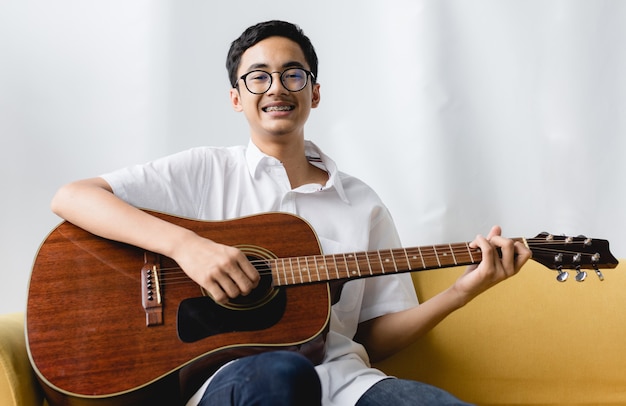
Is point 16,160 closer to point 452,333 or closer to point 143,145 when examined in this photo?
point 143,145

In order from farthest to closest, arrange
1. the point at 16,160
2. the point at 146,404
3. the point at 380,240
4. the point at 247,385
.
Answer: the point at 16,160 → the point at 380,240 → the point at 146,404 → the point at 247,385

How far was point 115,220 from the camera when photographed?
1473 mm

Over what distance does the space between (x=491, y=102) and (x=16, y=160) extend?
1.58 meters

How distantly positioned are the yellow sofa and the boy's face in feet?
2.31

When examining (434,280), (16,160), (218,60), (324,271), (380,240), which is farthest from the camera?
(218,60)

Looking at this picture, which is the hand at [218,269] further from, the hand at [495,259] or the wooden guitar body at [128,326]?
the hand at [495,259]

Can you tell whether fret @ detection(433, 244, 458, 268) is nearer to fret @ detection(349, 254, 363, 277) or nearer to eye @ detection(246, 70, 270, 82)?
fret @ detection(349, 254, 363, 277)

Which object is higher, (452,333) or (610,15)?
(610,15)

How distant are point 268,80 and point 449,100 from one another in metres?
0.83

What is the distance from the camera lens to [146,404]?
1369mm

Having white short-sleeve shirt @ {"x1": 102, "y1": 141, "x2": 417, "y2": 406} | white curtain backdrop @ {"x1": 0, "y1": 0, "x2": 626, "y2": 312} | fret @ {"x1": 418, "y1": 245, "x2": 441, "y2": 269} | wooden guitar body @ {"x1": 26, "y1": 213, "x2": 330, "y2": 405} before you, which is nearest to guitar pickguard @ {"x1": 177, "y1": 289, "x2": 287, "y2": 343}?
wooden guitar body @ {"x1": 26, "y1": 213, "x2": 330, "y2": 405}

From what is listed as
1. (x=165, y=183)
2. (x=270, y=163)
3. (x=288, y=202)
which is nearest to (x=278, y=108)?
(x=270, y=163)

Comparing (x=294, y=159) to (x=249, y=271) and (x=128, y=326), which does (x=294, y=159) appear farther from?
(x=128, y=326)

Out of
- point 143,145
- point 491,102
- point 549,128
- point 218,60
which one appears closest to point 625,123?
point 549,128
